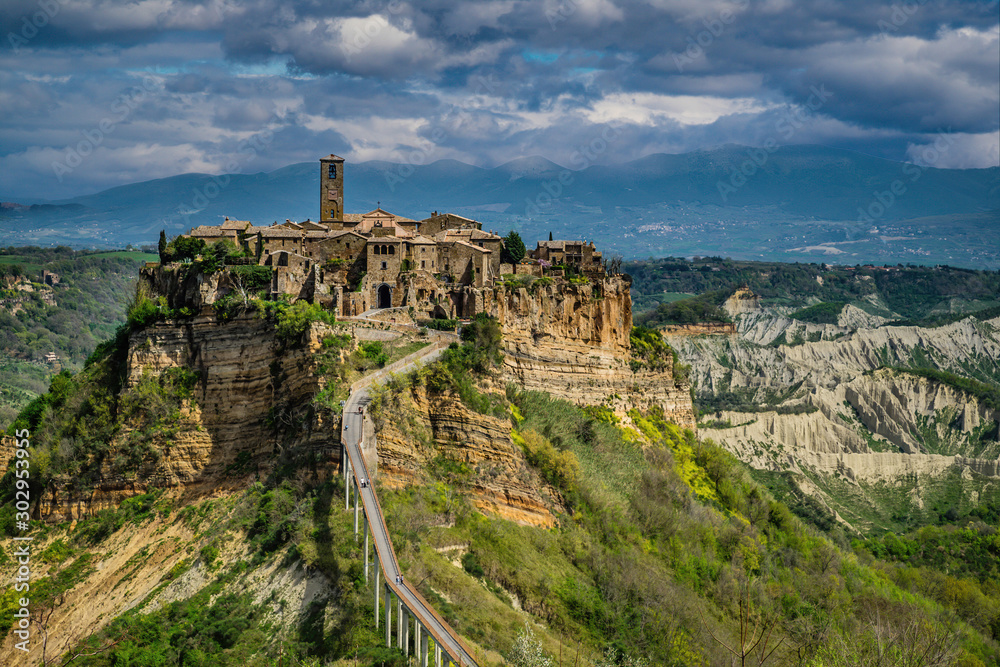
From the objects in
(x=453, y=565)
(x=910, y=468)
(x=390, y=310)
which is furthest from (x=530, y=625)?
(x=910, y=468)

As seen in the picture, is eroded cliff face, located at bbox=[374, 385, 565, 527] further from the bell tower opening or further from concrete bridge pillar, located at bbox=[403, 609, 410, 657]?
the bell tower opening

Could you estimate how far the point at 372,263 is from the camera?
2100 inches

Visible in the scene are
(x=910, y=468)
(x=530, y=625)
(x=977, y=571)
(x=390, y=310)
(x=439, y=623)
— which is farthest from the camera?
(x=910, y=468)

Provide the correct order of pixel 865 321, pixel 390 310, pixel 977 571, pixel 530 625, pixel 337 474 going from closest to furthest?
pixel 530 625
pixel 337 474
pixel 390 310
pixel 977 571
pixel 865 321

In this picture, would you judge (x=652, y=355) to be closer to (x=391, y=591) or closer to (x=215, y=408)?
(x=215, y=408)

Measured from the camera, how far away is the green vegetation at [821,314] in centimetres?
18388

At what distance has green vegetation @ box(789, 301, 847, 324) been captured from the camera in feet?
603

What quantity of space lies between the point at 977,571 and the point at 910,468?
82.3ft

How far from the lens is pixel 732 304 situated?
643 feet

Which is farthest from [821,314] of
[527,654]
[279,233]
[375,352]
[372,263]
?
[527,654]

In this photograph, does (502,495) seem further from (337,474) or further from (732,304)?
(732,304)

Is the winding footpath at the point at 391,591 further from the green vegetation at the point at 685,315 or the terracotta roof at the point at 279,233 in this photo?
the green vegetation at the point at 685,315

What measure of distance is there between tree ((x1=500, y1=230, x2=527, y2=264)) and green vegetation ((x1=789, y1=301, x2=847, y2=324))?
138514 millimetres

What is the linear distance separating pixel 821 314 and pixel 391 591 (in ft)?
585
